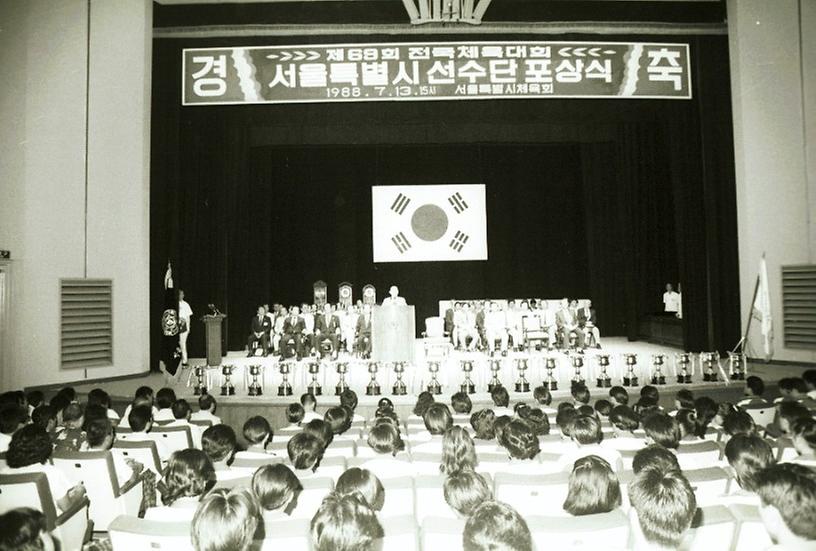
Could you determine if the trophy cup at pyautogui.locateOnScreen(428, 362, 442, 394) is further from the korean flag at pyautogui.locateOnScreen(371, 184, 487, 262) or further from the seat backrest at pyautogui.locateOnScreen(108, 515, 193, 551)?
the korean flag at pyautogui.locateOnScreen(371, 184, 487, 262)

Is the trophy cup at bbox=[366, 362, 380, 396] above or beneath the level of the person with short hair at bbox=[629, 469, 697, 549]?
beneath

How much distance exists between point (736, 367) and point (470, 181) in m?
7.01

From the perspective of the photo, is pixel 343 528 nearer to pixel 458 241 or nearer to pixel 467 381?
pixel 467 381

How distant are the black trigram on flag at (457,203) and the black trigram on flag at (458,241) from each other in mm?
533

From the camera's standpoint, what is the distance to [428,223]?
43.7 ft

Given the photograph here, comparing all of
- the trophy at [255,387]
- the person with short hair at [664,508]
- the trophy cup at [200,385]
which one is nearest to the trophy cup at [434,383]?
the trophy at [255,387]

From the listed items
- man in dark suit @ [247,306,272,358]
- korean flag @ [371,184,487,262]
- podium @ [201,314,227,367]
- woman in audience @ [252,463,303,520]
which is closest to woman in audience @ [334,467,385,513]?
woman in audience @ [252,463,303,520]

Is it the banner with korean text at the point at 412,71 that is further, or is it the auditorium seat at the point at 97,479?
the banner with korean text at the point at 412,71

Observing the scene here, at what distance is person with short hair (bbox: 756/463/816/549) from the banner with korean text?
318 inches

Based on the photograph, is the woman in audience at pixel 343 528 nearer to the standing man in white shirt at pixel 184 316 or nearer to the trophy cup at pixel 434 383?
the trophy cup at pixel 434 383

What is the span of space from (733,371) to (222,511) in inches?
332

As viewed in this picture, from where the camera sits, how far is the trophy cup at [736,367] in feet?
26.7

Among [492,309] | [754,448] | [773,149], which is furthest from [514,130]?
[754,448]

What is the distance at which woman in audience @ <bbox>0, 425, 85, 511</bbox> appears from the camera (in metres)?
2.85
